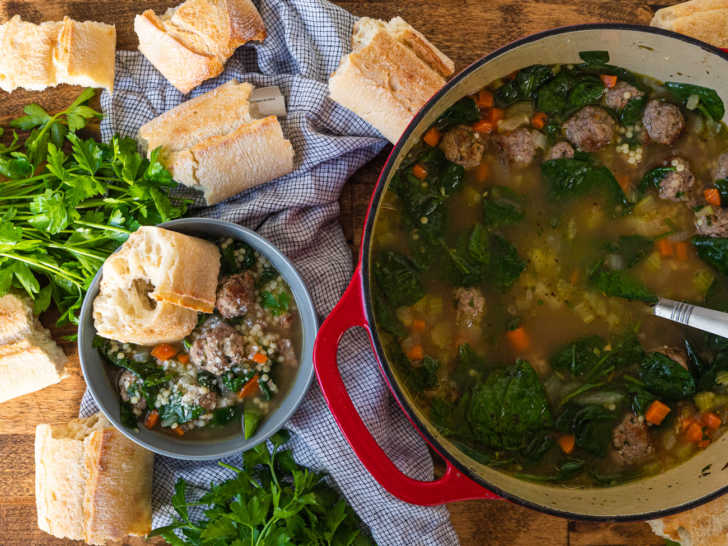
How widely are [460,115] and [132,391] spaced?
188 centimetres

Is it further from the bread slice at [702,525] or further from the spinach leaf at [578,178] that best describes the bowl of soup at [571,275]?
the bread slice at [702,525]

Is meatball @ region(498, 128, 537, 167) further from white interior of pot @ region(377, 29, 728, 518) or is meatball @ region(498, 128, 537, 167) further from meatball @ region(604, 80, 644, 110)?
meatball @ region(604, 80, 644, 110)

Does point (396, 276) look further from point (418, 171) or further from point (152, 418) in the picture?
point (152, 418)

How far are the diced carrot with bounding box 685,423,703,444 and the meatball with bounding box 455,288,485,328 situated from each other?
105 centimetres

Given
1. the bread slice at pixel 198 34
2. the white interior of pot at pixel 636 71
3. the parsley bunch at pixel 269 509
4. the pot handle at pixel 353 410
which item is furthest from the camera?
the bread slice at pixel 198 34

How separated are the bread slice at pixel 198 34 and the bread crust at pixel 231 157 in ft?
1.17

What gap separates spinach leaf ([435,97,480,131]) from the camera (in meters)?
2.68

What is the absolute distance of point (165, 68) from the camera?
115 inches

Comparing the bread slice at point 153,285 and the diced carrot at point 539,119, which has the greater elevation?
the diced carrot at point 539,119

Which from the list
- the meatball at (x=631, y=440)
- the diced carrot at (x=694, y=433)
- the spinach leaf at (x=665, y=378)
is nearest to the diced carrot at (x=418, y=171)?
the spinach leaf at (x=665, y=378)

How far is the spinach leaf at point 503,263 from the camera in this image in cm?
272

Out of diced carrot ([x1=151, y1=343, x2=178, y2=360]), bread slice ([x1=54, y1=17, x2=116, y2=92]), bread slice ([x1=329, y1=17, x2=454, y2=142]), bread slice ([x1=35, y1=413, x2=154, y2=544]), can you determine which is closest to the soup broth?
bread slice ([x1=329, y1=17, x2=454, y2=142])

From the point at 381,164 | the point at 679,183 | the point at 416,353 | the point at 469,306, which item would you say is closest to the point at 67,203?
the point at 381,164

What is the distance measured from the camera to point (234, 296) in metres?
2.74
